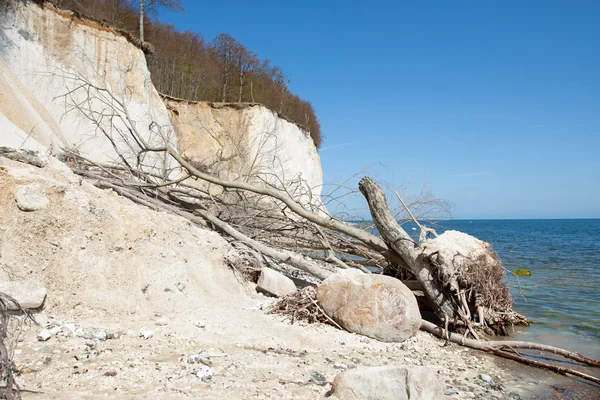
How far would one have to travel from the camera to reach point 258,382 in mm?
3279

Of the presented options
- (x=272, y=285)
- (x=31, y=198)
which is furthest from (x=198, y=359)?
(x=31, y=198)

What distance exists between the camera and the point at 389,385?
9.87ft

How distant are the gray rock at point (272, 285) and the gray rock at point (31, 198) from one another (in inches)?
105

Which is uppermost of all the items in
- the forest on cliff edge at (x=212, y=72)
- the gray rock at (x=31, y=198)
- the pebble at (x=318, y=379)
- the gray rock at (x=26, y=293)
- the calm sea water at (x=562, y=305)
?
the forest on cliff edge at (x=212, y=72)

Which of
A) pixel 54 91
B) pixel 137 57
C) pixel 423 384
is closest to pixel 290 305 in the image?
pixel 423 384

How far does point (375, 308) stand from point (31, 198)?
12.3 feet

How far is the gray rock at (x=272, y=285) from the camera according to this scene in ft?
19.2

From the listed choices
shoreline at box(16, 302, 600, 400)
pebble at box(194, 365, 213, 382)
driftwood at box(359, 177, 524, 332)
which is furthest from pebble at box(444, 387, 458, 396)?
pebble at box(194, 365, 213, 382)

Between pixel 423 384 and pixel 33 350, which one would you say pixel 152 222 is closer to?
pixel 33 350

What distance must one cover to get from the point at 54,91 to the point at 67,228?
37.8 feet

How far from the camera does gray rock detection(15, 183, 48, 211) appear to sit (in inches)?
176

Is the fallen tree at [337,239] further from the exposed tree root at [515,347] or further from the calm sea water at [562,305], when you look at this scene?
the calm sea water at [562,305]

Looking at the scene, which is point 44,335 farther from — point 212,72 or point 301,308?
point 212,72

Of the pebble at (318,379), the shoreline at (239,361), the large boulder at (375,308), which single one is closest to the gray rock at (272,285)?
the shoreline at (239,361)
